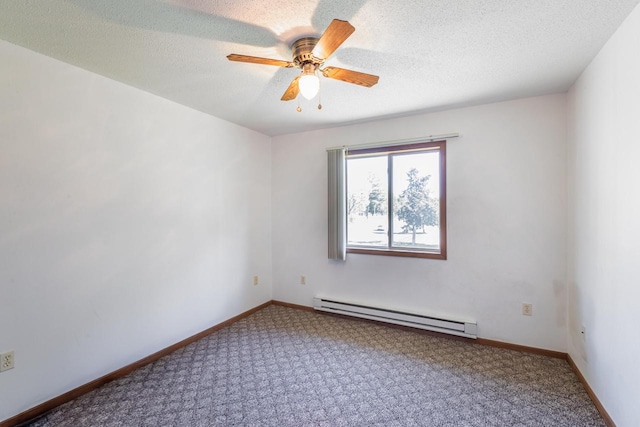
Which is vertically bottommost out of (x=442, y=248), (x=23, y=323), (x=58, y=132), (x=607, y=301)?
(x=23, y=323)

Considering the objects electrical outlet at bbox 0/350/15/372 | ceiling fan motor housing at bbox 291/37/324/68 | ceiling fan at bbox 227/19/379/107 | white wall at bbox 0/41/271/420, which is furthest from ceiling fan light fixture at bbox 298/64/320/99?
electrical outlet at bbox 0/350/15/372

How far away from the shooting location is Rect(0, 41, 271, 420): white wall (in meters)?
1.77

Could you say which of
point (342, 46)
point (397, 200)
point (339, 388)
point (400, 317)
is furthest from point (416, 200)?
point (339, 388)

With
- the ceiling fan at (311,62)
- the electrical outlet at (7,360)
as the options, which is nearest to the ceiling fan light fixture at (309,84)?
the ceiling fan at (311,62)

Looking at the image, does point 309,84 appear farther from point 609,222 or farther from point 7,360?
point 7,360

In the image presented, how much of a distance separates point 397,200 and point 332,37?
7.18 feet

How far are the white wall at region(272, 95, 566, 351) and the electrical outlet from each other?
2.81 meters

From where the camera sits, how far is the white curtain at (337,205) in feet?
11.2

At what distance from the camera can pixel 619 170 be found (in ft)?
5.36

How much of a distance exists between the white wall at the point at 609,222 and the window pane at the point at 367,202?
1.71 metres

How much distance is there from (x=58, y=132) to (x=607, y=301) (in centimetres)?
381

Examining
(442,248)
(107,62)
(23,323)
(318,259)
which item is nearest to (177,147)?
(107,62)

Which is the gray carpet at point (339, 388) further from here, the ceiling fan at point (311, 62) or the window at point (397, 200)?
the ceiling fan at point (311, 62)

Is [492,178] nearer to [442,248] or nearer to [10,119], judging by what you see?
[442,248]
